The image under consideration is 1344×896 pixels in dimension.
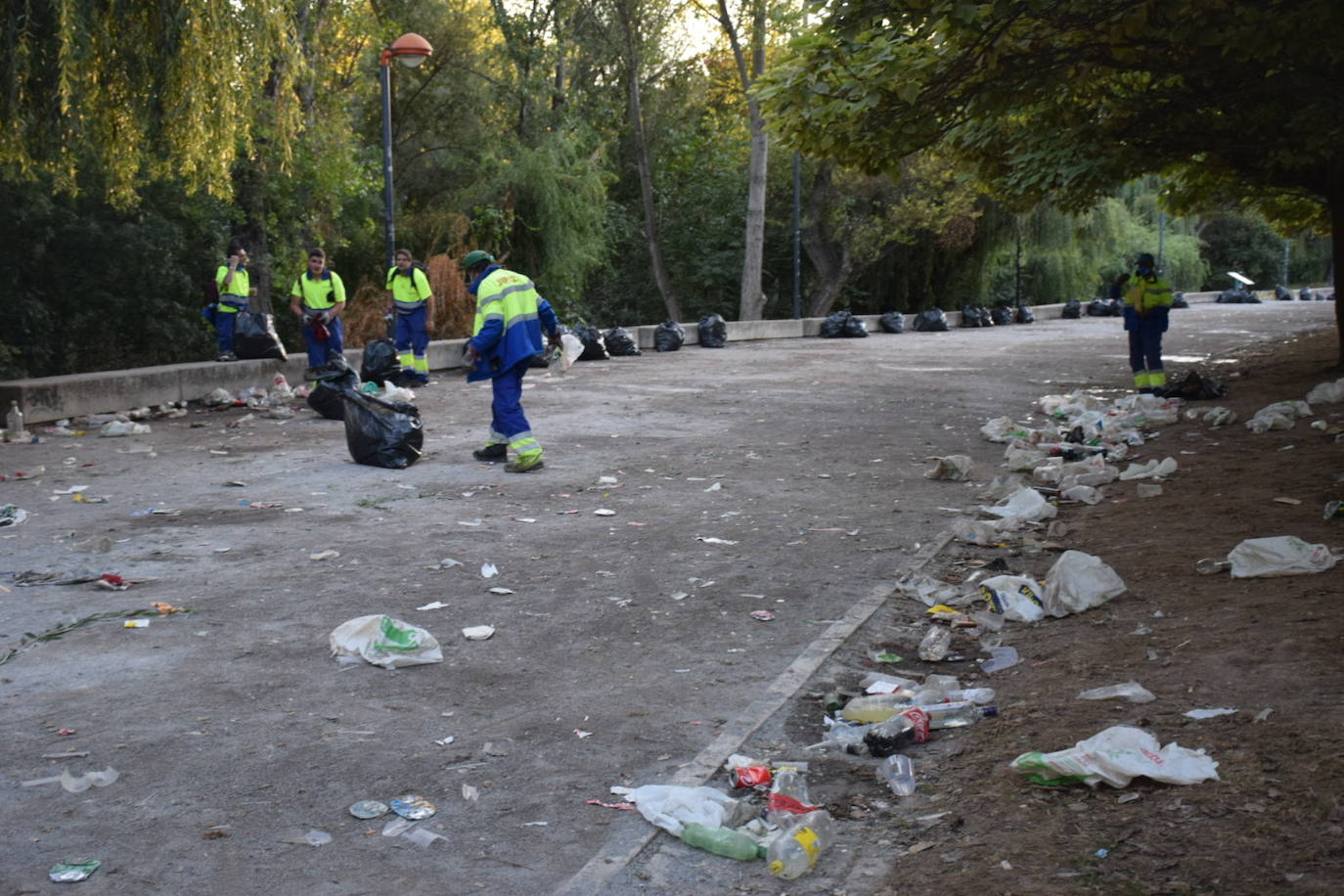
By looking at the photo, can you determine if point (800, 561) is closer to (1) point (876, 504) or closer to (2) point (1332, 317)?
(1) point (876, 504)

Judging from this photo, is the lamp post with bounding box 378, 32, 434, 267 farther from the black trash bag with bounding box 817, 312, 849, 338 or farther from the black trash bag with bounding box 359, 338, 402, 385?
the black trash bag with bounding box 817, 312, 849, 338

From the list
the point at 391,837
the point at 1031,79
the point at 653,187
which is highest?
the point at 653,187

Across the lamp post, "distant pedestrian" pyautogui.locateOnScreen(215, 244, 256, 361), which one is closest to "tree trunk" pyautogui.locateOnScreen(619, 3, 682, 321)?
the lamp post

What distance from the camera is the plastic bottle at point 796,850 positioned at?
3602 mm

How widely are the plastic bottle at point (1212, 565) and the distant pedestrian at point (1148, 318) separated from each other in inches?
320

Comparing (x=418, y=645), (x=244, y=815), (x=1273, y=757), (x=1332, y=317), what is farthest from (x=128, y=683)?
(x=1332, y=317)

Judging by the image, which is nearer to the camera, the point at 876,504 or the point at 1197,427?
the point at 876,504

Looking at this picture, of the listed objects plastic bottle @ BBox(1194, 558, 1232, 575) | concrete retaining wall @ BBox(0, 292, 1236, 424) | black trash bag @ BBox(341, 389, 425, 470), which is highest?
concrete retaining wall @ BBox(0, 292, 1236, 424)

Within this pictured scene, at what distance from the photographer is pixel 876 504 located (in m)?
8.93

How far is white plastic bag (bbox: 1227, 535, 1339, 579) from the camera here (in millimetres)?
6098

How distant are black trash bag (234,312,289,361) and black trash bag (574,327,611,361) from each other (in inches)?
255

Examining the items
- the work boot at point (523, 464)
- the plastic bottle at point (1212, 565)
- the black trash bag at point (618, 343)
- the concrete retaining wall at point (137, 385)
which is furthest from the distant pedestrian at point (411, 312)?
the plastic bottle at point (1212, 565)

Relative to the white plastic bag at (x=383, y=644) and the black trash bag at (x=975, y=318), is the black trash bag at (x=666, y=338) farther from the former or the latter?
the white plastic bag at (x=383, y=644)

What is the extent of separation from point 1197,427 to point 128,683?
990cm
